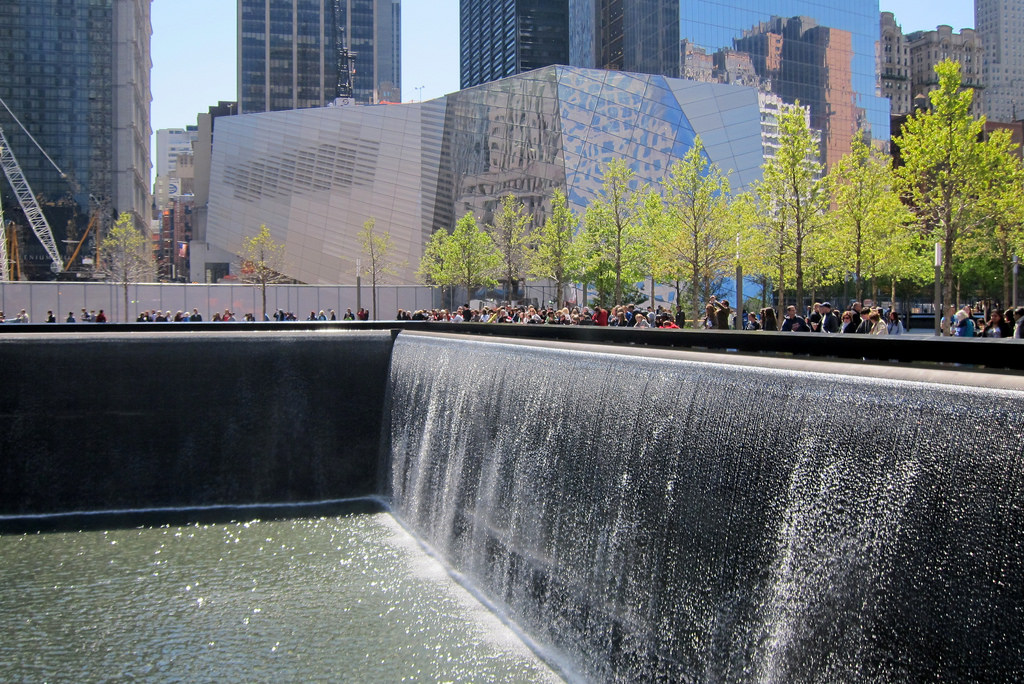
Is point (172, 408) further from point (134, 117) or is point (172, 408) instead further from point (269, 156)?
point (134, 117)

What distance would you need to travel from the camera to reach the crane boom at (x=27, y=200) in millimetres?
86875

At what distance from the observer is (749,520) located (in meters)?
5.28

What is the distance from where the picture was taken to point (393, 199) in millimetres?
63906

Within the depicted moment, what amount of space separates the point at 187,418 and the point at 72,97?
272 feet

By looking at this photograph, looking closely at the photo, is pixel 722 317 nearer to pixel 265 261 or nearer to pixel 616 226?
pixel 616 226

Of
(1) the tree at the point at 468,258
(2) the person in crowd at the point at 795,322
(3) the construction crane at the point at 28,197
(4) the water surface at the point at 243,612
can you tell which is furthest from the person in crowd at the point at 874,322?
(3) the construction crane at the point at 28,197

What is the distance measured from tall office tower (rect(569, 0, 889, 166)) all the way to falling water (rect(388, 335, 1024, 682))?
87.3 meters

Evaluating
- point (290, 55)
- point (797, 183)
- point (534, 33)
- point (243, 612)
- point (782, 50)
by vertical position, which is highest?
point (534, 33)

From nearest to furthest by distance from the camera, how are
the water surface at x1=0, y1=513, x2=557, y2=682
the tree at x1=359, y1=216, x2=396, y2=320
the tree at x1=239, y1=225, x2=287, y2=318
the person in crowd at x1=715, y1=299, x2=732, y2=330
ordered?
1. the water surface at x1=0, y1=513, x2=557, y2=682
2. the person in crowd at x1=715, y1=299, x2=732, y2=330
3. the tree at x1=359, y1=216, x2=396, y2=320
4. the tree at x1=239, y1=225, x2=287, y2=318

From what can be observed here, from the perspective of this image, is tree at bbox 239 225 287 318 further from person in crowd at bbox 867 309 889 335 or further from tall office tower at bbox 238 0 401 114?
tall office tower at bbox 238 0 401 114

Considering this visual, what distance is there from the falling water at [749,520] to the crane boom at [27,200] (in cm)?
9098

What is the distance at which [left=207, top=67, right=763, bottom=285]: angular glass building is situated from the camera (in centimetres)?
4938

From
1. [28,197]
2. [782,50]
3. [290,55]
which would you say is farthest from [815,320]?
[290,55]

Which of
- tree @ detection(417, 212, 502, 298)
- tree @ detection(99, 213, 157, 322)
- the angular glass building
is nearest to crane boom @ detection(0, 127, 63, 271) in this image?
the angular glass building
